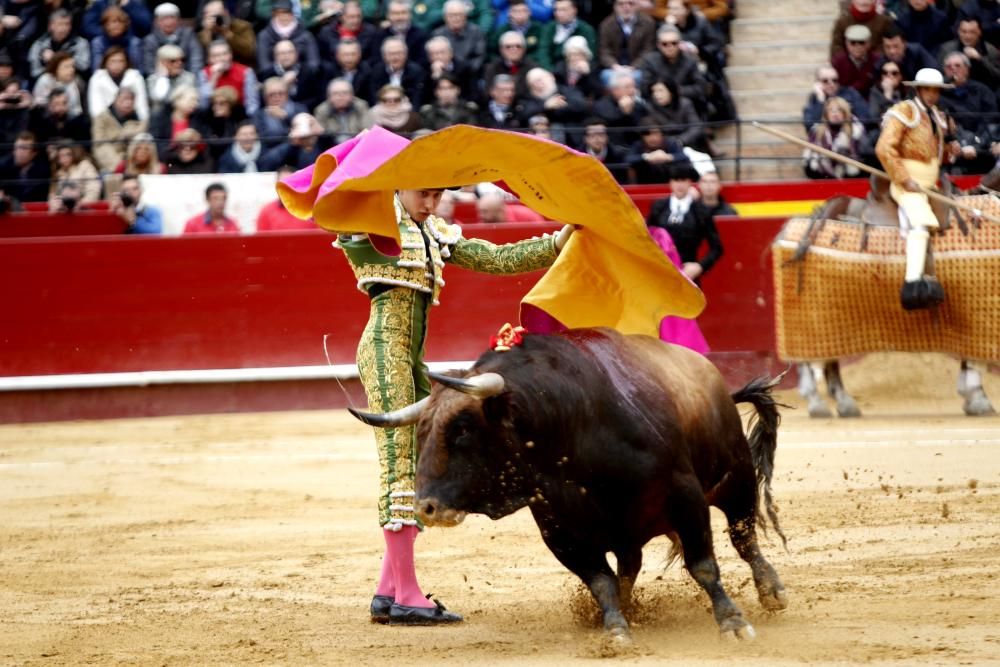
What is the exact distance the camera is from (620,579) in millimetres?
5230

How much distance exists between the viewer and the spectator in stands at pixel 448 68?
1194cm

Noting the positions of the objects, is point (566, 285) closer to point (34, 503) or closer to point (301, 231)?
point (34, 503)

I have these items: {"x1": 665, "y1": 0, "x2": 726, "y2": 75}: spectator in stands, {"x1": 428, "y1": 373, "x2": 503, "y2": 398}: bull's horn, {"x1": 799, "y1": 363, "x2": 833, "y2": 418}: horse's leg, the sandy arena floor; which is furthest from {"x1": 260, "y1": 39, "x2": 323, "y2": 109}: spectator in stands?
{"x1": 428, "y1": 373, "x2": 503, "y2": 398}: bull's horn

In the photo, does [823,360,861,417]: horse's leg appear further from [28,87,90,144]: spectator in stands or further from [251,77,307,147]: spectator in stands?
[28,87,90,144]: spectator in stands

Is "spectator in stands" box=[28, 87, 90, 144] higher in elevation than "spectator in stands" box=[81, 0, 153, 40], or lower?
lower

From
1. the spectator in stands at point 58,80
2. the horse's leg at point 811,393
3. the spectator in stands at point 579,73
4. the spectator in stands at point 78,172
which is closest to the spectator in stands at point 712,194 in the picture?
the horse's leg at point 811,393

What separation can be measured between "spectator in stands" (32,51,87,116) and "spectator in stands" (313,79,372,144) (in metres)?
1.77

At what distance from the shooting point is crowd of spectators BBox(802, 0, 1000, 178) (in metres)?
11.6

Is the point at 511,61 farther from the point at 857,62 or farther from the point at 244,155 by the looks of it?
the point at 857,62

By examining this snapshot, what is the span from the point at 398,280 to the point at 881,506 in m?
2.72

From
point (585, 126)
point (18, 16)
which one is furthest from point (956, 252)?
point (18, 16)

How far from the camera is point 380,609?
5469 millimetres

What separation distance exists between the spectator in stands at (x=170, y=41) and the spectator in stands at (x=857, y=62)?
450 centimetres

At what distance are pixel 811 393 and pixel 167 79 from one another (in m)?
4.89
